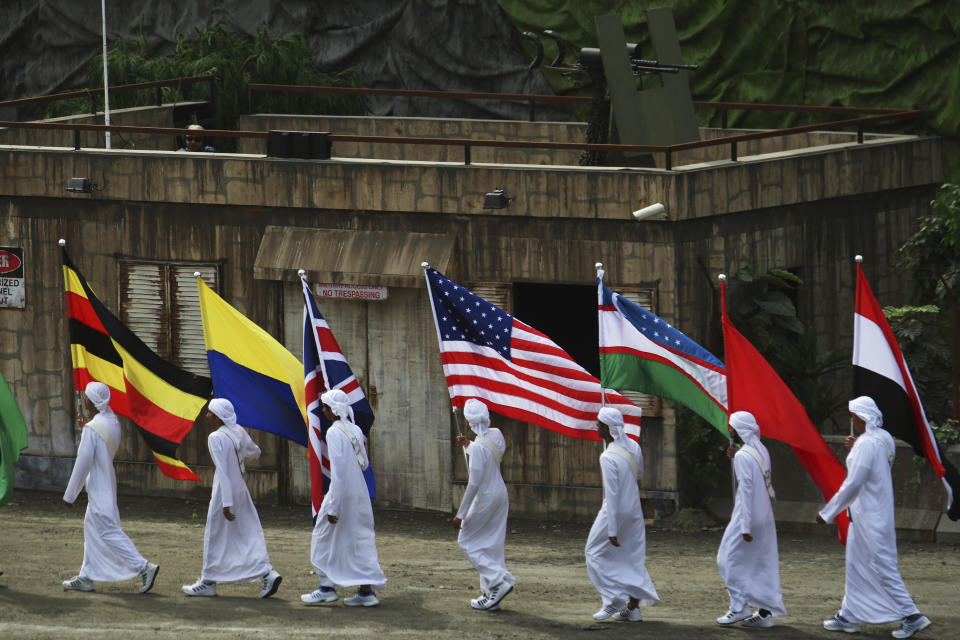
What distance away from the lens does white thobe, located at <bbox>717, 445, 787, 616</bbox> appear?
43.3 feet

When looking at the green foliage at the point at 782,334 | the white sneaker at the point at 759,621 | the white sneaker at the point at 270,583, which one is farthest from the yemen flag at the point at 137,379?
the green foliage at the point at 782,334

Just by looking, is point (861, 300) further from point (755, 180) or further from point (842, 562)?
point (755, 180)

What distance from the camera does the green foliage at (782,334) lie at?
17.8 m

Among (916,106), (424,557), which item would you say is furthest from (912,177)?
(424,557)

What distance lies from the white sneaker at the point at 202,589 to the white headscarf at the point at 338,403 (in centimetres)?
177

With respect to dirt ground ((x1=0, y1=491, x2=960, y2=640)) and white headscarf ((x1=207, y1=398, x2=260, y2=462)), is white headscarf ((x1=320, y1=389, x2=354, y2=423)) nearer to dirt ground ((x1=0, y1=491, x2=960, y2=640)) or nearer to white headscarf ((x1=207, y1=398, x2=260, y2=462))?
white headscarf ((x1=207, y1=398, x2=260, y2=462))

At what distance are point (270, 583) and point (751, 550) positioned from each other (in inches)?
153

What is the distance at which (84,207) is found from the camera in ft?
62.1

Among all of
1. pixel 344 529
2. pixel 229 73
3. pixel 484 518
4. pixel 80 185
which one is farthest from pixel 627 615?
pixel 229 73

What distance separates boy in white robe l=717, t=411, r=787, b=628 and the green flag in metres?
6.05

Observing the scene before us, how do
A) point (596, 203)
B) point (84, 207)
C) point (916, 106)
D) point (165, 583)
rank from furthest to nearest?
1. point (916, 106)
2. point (84, 207)
3. point (596, 203)
4. point (165, 583)

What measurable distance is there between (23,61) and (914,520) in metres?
20.7

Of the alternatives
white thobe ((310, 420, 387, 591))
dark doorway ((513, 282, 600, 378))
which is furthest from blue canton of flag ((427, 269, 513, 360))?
dark doorway ((513, 282, 600, 378))

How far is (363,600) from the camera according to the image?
13.9m
